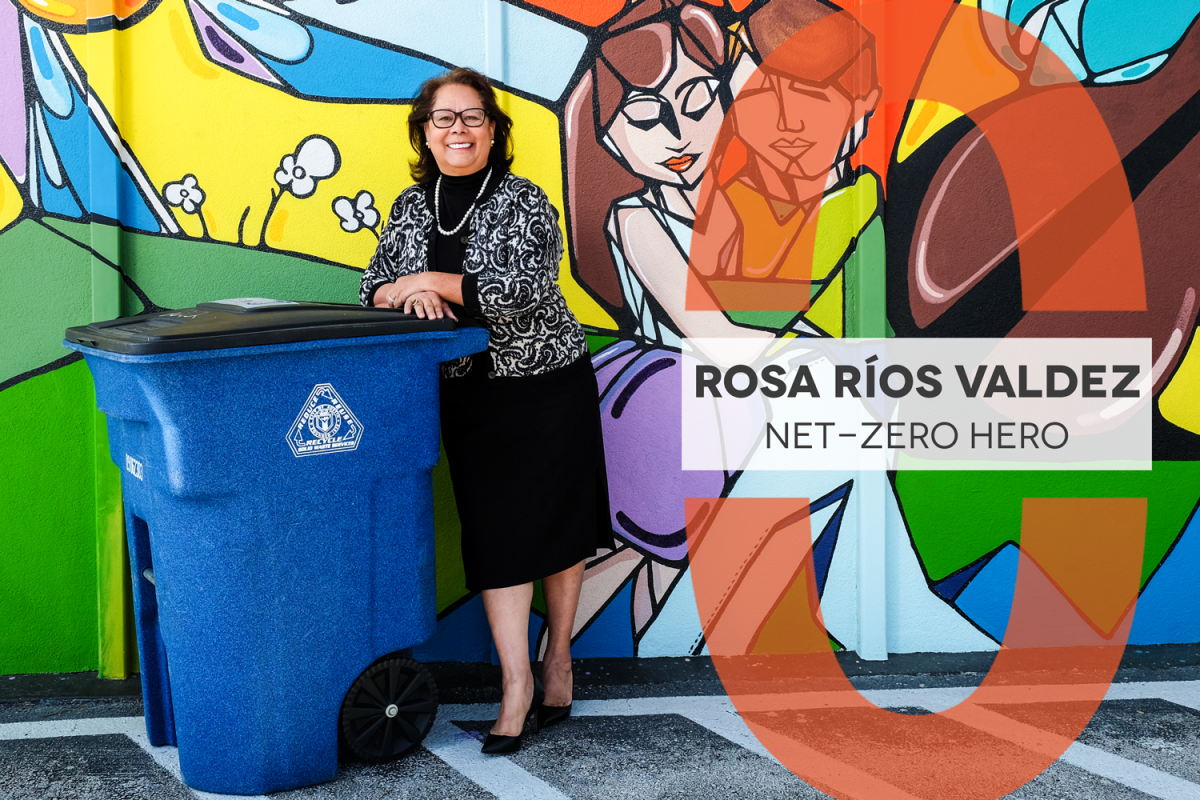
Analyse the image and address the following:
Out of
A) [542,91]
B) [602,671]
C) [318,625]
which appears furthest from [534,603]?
[542,91]

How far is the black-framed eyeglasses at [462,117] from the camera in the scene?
2.36 meters

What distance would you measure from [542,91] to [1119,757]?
2.74m

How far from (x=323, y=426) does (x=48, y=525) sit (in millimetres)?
1411

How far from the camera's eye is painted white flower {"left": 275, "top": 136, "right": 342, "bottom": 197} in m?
2.78

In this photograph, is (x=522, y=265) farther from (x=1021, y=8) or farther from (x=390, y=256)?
(x=1021, y=8)

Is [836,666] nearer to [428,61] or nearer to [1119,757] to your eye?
[1119,757]

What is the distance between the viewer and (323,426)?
6.70 feet

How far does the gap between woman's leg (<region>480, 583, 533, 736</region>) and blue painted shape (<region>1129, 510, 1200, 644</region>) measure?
2302mm

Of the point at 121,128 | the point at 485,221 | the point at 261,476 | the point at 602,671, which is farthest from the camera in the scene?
the point at 602,671

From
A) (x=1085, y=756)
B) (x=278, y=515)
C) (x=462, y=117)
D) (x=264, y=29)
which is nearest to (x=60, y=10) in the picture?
(x=264, y=29)

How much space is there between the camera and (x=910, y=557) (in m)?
3.01

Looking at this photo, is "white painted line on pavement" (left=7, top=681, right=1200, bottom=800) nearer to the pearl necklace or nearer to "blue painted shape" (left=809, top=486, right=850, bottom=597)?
"blue painted shape" (left=809, top=486, right=850, bottom=597)

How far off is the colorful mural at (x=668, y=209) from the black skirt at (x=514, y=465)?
0.51m

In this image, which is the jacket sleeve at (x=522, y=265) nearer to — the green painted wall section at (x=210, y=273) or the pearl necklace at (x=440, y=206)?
A: the pearl necklace at (x=440, y=206)
